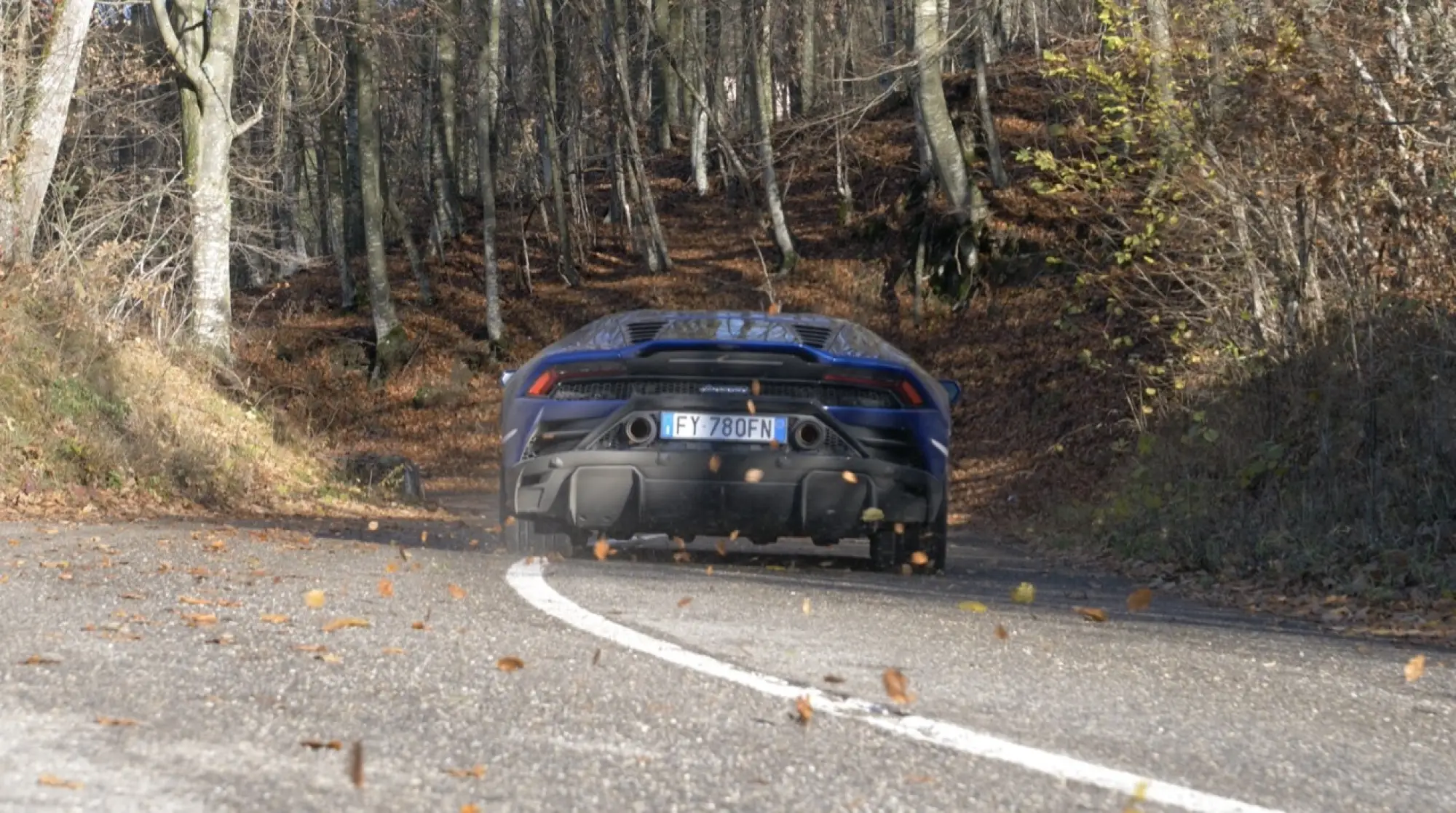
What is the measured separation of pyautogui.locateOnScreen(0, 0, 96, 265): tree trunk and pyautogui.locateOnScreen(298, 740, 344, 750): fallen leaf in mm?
12920

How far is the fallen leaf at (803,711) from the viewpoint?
13.3 feet

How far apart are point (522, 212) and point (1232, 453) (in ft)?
108

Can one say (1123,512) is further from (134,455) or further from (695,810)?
(695,810)

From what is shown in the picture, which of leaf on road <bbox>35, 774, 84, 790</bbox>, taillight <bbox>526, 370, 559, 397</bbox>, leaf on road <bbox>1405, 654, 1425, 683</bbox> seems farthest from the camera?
taillight <bbox>526, 370, 559, 397</bbox>

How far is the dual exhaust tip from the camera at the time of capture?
813 centimetres

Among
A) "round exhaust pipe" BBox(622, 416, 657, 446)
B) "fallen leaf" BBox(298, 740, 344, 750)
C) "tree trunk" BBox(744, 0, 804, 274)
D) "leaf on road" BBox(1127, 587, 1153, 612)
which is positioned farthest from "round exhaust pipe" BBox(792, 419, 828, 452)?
"tree trunk" BBox(744, 0, 804, 274)

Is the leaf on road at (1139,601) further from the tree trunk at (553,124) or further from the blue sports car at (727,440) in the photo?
the tree trunk at (553,124)

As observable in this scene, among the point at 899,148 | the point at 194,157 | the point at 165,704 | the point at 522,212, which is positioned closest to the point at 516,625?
the point at 165,704

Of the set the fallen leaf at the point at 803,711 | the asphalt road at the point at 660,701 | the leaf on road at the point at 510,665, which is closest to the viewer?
the asphalt road at the point at 660,701

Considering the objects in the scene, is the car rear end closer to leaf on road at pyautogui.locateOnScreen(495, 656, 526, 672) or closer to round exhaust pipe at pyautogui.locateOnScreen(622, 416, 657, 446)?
round exhaust pipe at pyautogui.locateOnScreen(622, 416, 657, 446)

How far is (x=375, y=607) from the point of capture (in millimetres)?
5848

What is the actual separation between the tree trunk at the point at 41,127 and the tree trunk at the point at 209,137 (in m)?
3.03

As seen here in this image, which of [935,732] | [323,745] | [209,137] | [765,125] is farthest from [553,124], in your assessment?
[323,745]

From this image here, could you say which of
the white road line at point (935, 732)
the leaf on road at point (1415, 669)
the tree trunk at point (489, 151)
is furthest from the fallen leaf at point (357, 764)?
the tree trunk at point (489, 151)
